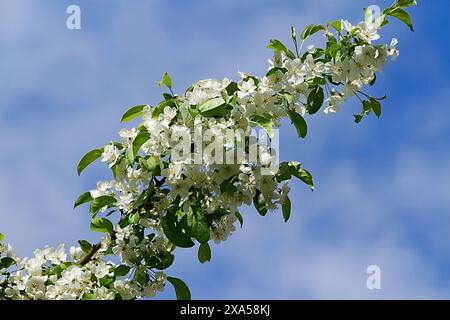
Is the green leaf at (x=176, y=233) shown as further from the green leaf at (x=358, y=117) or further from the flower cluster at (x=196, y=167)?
the green leaf at (x=358, y=117)

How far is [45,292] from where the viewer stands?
11.9 feet

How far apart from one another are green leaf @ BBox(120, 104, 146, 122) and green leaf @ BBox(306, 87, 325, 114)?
713 millimetres

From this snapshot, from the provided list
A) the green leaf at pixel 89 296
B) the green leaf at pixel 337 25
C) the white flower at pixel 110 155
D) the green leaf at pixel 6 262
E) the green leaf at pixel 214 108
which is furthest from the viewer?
the green leaf at pixel 6 262

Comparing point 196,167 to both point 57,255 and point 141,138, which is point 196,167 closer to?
point 141,138

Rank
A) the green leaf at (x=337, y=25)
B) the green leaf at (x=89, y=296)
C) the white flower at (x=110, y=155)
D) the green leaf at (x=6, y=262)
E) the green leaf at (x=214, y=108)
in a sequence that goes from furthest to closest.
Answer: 1. the green leaf at (x=6, y=262)
2. the green leaf at (x=337, y=25)
3. the white flower at (x=110, y=155)
4. the green leaf at (x=89, y=296)
5. the green leaf at (x=214, y=108)

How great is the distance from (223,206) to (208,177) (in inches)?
6.7

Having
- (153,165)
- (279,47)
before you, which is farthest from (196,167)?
(279,47)

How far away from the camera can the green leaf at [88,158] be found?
3.63 m

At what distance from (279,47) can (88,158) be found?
3.09 feet

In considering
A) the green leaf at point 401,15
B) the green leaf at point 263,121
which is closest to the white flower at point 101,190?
the green leaf at point 263,121

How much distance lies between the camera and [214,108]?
10.9ft

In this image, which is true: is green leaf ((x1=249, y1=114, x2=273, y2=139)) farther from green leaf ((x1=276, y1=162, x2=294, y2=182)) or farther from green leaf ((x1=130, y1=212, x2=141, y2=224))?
green leaf ((x1=130, y1=212, x2=141, y2=224))
